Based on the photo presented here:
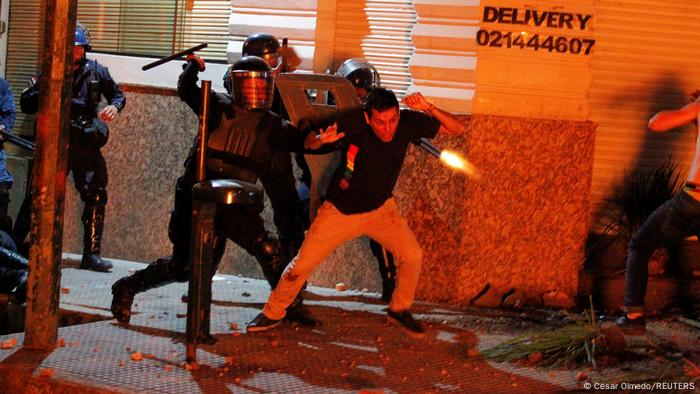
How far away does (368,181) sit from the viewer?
6.33 metres

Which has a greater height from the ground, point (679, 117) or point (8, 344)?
point (679, 117)

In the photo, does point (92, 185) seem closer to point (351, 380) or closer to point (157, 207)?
point (157, 207)

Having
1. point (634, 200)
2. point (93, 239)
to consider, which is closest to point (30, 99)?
point (93, 239)

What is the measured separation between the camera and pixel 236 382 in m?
5.61

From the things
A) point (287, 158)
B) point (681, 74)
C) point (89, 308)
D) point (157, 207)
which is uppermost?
point (681, 74)

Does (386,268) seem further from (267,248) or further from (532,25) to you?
(532,25)

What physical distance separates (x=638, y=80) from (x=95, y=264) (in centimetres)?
483

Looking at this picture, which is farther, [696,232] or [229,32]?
[229,32]

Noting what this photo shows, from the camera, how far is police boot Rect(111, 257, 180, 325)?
6613 mm

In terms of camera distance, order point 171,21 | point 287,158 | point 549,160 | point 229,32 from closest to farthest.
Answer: point 287,158 < point 549,160 < point 229,32 < point 171,21

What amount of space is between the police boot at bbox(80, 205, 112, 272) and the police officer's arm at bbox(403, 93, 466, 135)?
3.55 m

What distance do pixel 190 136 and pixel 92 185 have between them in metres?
0.96

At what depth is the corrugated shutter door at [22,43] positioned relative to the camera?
10.7m

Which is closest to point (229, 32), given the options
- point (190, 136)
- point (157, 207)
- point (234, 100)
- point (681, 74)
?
point (190, 136)
